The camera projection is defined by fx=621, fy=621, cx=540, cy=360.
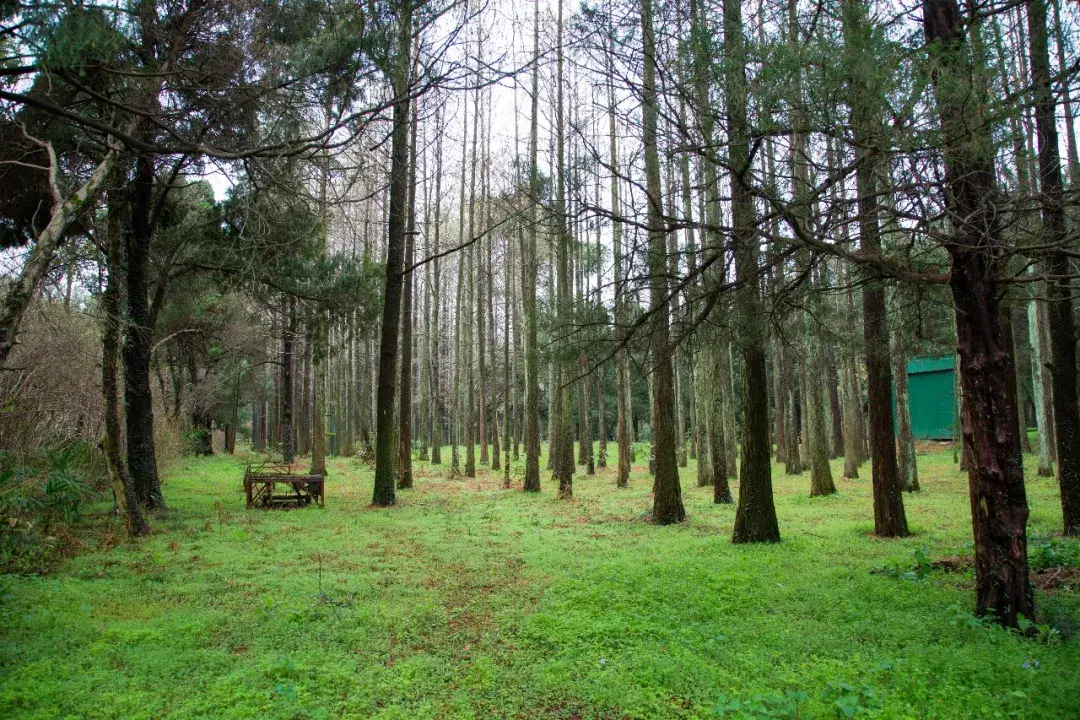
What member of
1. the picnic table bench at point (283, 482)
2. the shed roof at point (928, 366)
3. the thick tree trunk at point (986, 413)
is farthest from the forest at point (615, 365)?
the shed roof at point (928, 366)

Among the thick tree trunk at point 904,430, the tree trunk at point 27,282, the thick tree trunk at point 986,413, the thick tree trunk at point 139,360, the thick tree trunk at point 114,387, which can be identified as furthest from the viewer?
the thick tree trunk at point 904,430

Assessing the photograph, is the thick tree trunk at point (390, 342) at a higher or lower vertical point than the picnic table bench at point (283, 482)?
higher

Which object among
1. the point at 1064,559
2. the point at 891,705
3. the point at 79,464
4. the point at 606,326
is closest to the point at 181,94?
the point at 606,326

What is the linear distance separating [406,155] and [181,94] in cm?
618

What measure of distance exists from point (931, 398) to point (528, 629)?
28081mm

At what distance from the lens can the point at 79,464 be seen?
31.1 feet

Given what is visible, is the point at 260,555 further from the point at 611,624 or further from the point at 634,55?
the point at 634,55

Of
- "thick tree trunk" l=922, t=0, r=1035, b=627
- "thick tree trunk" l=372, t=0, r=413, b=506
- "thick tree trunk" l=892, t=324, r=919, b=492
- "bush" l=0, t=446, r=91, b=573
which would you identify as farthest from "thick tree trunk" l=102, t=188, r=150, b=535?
"thick tree trunk" l=892, t=324, r=919, b=492

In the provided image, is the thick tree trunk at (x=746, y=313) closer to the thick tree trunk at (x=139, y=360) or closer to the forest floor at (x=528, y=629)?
the forest floor at (x=528, y=629)

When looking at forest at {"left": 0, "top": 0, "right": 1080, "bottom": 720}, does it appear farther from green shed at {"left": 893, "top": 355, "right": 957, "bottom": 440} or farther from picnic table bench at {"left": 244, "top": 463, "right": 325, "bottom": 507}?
green shed at {"left": 893, "top": 355, "right": 957, "bottom": 440}

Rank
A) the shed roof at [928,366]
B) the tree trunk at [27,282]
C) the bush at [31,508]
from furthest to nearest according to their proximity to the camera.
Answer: the shed roof at [928,366] < the bush at [31,508] < the tree trunk at [27,282]

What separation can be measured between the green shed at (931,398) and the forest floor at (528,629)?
66.9 feet

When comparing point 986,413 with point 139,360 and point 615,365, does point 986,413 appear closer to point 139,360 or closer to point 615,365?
point 615,365

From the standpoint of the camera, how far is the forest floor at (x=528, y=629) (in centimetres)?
361
